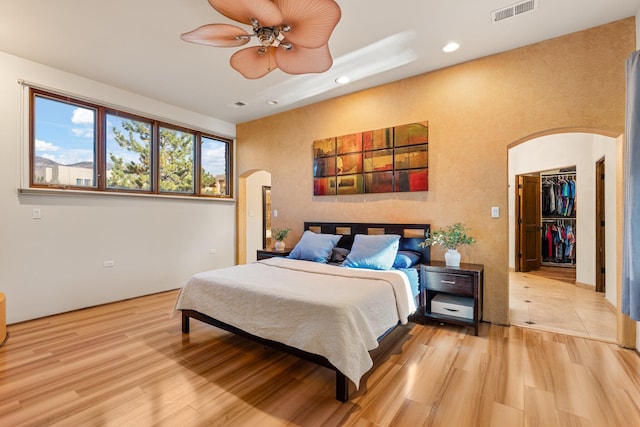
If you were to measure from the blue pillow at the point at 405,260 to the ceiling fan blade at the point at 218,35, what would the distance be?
2673mm

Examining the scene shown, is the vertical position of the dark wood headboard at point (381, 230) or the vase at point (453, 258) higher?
the dark wood headboard at point (381, 230)

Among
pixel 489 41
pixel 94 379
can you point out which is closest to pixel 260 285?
pixel 94 379

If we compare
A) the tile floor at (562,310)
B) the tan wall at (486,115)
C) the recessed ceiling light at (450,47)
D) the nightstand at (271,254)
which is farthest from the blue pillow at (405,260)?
the recessed ceiling light at (450,47)

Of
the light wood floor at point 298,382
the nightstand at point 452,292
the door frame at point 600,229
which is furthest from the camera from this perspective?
the door frame at point 600,229

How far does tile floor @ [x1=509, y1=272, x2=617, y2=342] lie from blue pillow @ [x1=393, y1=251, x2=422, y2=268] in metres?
1.25

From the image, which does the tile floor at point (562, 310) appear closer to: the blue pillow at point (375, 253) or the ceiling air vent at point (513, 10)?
the blue pillow at point (375, 253)

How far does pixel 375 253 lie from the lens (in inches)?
132

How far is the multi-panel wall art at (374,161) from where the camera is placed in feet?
12.5

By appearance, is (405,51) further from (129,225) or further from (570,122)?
(129,225)

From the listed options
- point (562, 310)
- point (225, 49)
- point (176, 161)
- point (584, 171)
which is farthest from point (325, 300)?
point (584, 171)

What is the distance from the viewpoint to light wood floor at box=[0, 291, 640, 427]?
5.95 ft

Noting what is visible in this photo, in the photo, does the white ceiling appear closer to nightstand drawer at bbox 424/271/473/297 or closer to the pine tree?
the pine tree

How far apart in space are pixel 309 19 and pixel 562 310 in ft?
14.4

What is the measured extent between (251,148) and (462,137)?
12.2 ft
